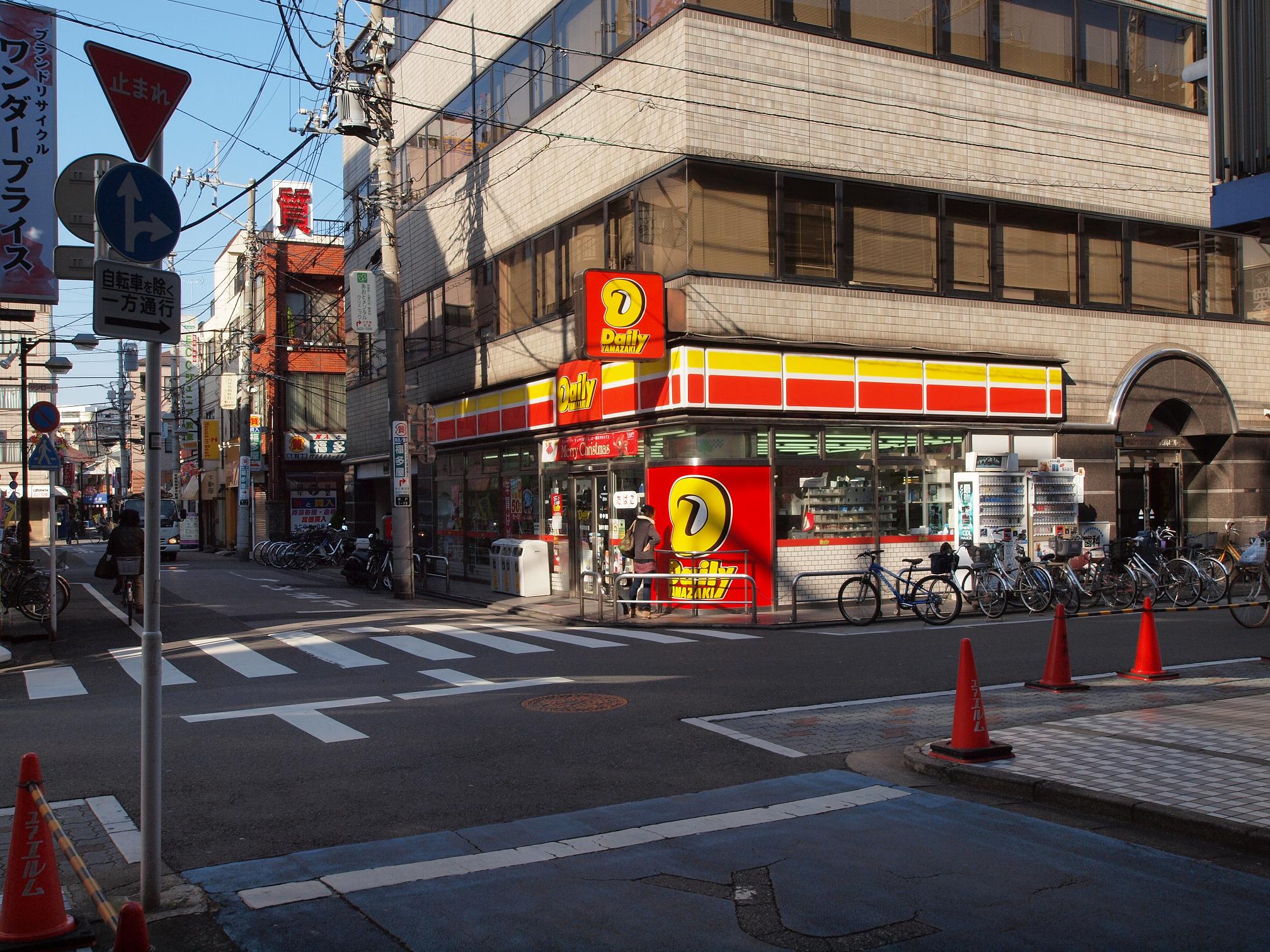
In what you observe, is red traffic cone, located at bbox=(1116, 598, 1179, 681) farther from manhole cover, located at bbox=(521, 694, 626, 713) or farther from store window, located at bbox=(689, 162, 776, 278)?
store window, located at bbox=(689, 162, 776, 278)

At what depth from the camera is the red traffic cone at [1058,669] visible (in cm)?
1073

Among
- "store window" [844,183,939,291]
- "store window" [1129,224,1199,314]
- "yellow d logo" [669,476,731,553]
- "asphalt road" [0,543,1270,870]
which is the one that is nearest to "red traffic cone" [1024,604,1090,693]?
"asphalt road" [0,543,1270,870]

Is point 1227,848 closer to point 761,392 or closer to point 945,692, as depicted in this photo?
point 945,692

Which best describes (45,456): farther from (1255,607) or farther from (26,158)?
(1255,607)

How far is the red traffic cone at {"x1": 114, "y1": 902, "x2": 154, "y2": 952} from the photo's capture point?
13.4ft

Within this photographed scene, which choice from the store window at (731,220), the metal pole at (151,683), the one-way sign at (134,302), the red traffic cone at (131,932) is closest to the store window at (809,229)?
the store window at (731,220)

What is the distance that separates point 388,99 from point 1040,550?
53.9ft

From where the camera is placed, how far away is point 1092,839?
6176mm

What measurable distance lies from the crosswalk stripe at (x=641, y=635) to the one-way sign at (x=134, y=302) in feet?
34.7

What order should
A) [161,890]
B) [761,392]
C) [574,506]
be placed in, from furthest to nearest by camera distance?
[574,506], [761,392], [161,890]

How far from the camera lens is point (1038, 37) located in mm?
22859

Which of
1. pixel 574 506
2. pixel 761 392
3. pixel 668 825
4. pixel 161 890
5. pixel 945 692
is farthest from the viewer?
pixel 574 506

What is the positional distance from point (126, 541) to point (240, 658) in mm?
7037

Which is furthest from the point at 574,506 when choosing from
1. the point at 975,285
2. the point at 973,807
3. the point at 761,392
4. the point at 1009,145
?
the point at 973,807
